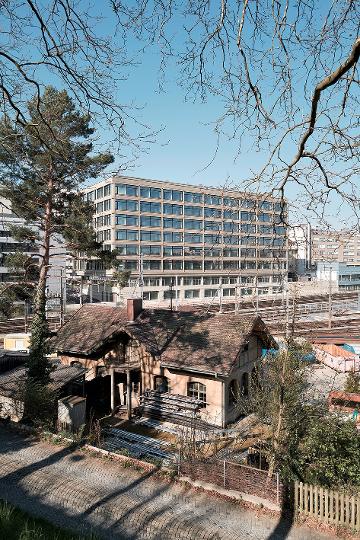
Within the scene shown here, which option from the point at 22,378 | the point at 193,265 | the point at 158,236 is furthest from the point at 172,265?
the point at 22,378

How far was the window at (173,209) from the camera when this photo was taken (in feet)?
253

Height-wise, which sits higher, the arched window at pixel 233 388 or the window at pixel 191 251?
the window at pixel 191 251

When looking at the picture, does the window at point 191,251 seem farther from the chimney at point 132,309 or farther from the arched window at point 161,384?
the arched window at point 161,384

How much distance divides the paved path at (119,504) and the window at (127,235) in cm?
5802

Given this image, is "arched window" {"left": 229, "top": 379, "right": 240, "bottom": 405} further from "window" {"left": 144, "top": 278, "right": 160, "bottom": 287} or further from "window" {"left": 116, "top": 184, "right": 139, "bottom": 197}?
"window" {"left": 116, "top": 184, "right": 139, "bottom": 197}

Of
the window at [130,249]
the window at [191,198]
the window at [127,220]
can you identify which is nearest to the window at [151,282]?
the window at [130,249]

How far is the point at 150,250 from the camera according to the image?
74500mm

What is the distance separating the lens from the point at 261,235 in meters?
7.39

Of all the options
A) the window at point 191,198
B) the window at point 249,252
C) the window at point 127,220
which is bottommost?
the window at point 249,252

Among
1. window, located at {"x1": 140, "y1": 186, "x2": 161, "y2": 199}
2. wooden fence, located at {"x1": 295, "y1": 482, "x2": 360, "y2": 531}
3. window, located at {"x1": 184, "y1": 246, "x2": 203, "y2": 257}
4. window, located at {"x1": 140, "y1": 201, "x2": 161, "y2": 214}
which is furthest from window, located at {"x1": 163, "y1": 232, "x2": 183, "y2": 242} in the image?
wooden fence, located at {"x1": 295, "y1": 482, "x2": 360, "y2": 531}

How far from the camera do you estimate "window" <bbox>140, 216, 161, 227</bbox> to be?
73.8 metres

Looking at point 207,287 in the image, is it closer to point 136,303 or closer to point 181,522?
point 136,303

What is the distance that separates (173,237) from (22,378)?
58.3 m

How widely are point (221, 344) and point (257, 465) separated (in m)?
8.17
